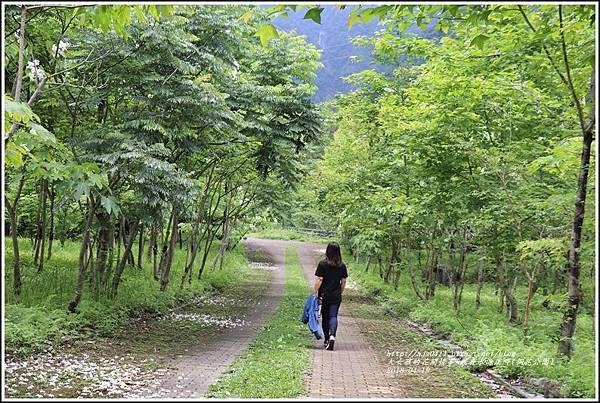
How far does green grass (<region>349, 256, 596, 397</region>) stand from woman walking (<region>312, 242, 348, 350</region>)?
2374 mm

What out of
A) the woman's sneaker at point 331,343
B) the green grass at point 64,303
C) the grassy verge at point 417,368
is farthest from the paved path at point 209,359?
the grassy verge at point 417,368

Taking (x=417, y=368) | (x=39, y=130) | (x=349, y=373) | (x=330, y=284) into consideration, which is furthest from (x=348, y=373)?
(x=39, y=130)

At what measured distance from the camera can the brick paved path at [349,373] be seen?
6082mm

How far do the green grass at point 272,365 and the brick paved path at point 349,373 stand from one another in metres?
0.17

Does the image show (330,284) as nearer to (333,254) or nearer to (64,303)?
(333,254)

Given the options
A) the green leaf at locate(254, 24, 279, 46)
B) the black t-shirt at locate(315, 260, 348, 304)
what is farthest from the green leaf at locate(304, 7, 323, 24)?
the black t-shirt at locate(315, 260, 348, 304)

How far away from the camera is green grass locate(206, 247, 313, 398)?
234 inches

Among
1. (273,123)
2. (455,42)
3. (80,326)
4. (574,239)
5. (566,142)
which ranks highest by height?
(455,42)

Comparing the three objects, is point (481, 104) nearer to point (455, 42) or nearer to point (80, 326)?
point (455, 42)

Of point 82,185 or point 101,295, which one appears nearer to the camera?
point 82,185

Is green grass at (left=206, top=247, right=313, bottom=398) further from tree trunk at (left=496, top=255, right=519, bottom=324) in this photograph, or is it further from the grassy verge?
tree trunk at (left=496, top=255, right=519, bottom=324)

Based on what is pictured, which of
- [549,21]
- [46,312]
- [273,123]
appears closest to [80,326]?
[46,312]

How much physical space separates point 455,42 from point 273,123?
434 cm

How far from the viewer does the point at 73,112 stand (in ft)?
33.1
